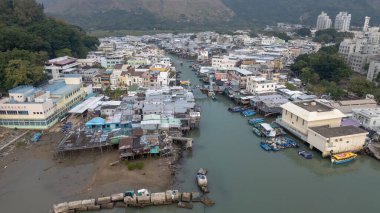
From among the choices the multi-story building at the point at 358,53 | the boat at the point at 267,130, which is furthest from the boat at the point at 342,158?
the multi-story building at the point at 358,53

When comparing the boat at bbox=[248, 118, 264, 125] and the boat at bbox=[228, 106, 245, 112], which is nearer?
the boat at bbox=[248, 118, 264, 125]

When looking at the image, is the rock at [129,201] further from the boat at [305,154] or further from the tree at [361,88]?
the tree at [361,88]

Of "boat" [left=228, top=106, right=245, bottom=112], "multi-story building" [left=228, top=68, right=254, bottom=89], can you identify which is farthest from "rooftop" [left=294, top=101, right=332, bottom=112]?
"multi-story building" [left=228, top=68, right=254, bottom=89]

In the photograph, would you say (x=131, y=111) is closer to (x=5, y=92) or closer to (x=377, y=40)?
(x=5, y=92)

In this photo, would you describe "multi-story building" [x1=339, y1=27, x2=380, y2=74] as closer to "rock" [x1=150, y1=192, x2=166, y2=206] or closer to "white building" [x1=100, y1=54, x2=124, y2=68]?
"white building" [x1=100, y1=54, x2=124, y2=68]

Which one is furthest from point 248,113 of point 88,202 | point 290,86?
point 88,202

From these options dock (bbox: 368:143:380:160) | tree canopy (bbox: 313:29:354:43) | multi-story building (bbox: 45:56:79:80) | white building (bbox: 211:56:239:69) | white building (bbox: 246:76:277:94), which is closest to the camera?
dock (bbox: 368:143:380:160)

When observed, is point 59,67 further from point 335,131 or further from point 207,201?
point 335,131
